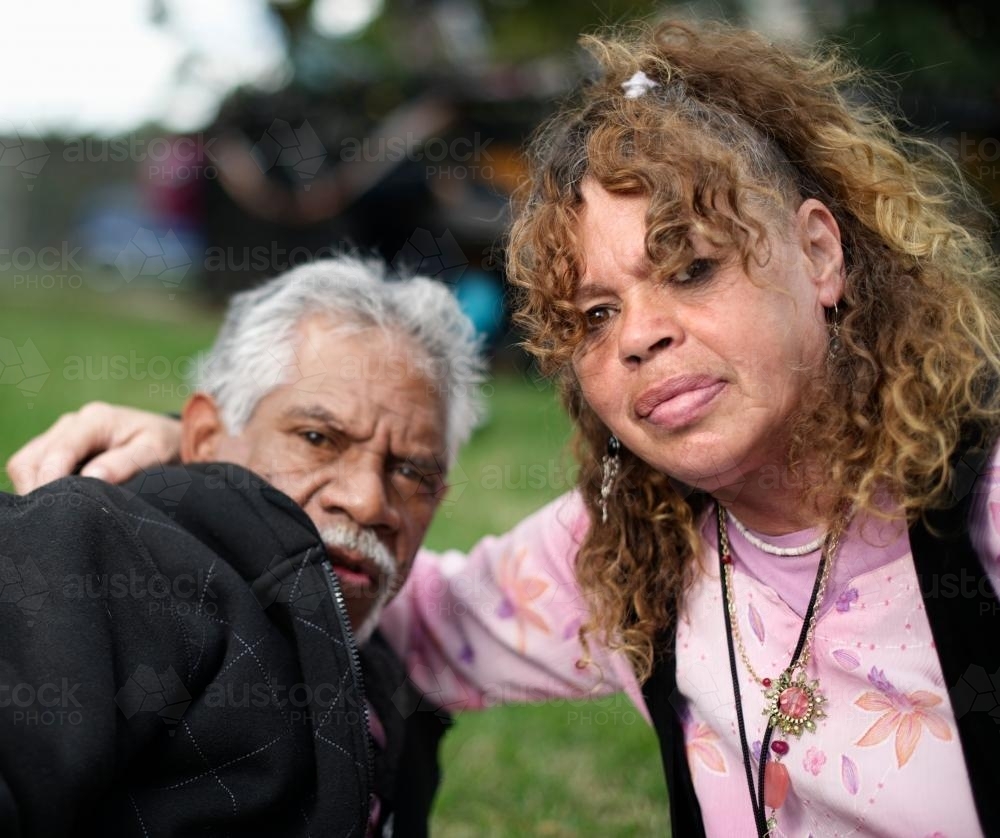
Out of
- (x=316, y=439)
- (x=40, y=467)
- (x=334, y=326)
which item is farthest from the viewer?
(x=334, y=326)

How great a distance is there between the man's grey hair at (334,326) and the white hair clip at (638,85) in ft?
2.79

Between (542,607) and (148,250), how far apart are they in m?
14.5

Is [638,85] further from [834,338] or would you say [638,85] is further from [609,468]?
[609,468]

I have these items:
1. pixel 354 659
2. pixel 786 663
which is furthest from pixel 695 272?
pixel 354 659

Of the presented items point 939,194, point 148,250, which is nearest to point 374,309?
point 939,194

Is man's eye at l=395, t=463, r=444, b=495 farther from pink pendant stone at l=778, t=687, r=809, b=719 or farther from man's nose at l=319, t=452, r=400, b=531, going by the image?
pink pendant stone at l=778, t=687, r=809, b=719

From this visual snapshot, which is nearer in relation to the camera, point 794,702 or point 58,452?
point 794,702

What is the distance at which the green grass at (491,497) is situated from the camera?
312 centimetres

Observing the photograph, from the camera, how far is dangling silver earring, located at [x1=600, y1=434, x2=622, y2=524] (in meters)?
2.32

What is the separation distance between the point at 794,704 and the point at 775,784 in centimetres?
15

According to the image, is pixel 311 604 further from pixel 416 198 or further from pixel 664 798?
pixel 416 198

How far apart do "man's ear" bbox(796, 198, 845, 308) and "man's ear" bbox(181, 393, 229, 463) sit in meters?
1.42

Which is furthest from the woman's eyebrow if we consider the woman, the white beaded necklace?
the white beaded necklace

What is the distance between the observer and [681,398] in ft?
6.24
